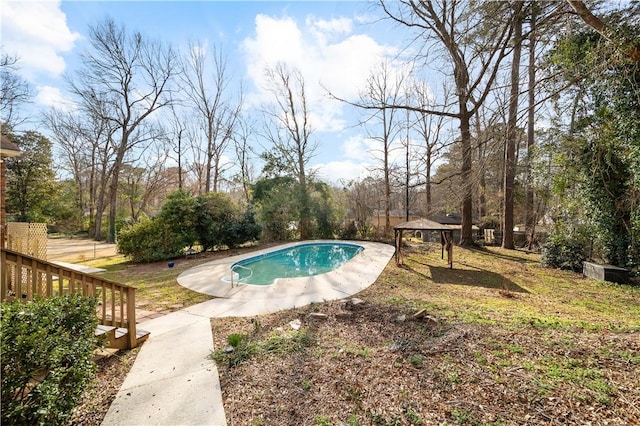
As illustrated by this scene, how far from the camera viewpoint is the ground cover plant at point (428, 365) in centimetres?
221

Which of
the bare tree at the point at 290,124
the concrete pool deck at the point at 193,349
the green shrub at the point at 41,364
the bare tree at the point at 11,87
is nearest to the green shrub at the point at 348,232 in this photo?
Result: the bare tree at the point at 290,124

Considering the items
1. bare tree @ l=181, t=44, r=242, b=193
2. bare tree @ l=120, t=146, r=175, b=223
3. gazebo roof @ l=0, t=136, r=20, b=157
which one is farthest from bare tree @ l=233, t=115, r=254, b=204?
gazebo roof @ l=0, t=136, r=20, b=157

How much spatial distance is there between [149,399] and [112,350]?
149cm

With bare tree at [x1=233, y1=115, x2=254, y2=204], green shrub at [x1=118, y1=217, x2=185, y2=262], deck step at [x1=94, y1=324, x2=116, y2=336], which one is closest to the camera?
deck step at [x1=94, y1=324, x2=116, y2=336]

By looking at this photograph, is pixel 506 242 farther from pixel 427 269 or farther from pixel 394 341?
pixel 394 341

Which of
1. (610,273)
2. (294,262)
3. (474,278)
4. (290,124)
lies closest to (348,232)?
(294,262)

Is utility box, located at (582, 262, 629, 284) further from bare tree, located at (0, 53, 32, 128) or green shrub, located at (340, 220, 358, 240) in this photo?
bare tree, located at (0, 53, 32, 128)

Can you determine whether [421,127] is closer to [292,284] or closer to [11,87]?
[292,284]

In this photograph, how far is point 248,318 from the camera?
15.5ft

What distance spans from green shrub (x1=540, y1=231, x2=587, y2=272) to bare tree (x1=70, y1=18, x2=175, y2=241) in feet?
72.9

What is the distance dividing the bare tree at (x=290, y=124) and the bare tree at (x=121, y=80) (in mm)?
7297

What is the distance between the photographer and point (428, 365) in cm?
282

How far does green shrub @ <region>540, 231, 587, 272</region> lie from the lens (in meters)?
8.55

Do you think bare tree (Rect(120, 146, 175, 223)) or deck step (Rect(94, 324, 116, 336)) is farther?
bare tree (Rect(120, 146, 175, 223))
